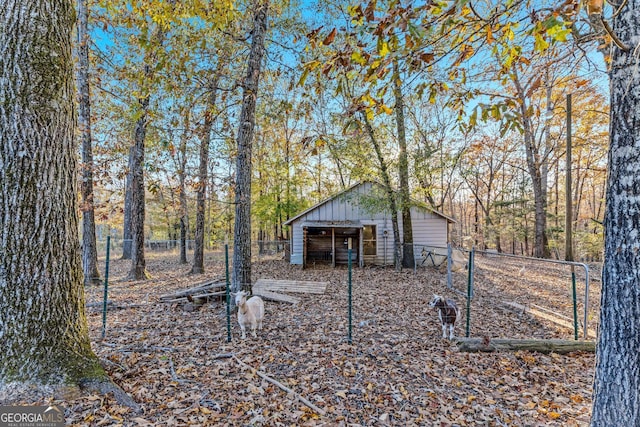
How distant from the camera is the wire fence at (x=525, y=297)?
5371mm

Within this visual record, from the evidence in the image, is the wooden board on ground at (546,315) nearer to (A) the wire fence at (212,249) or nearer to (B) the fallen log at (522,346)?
(B) the fallen log at (522,346)

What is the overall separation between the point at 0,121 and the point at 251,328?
156 inches

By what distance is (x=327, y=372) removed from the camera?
375 cm

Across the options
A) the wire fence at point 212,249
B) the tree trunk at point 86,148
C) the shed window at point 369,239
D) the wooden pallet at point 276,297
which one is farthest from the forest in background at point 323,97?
the shed window at point 369,239

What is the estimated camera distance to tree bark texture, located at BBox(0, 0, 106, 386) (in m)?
2.59

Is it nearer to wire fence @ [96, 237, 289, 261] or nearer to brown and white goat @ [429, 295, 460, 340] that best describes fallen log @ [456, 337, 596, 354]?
brown and white goat @ [429, 295, 460, 340]

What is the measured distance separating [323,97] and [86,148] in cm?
811

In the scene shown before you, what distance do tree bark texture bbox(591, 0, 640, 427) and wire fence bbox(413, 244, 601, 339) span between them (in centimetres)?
258

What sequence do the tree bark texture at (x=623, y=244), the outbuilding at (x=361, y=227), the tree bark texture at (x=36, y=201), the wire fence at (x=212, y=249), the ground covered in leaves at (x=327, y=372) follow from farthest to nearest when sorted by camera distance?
the wire fence at (x=212, y=249) < the outbuilding at (x=361, y=227) < the ground covered in leaves at (x=327, y=372) < the tree bark texture at (x=36, y=201) < the tree bark texture at (x=623, y=244)

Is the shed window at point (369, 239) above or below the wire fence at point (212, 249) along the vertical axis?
above

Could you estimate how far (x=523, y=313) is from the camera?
6637 mm

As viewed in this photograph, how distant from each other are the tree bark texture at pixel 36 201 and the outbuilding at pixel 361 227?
1069 cm

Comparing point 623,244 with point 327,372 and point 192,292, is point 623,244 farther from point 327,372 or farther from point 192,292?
point 192,292

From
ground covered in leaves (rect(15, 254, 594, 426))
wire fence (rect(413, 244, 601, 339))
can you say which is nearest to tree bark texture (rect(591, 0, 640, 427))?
ground covered in leaves (rect(15, 254, 594, 426))
